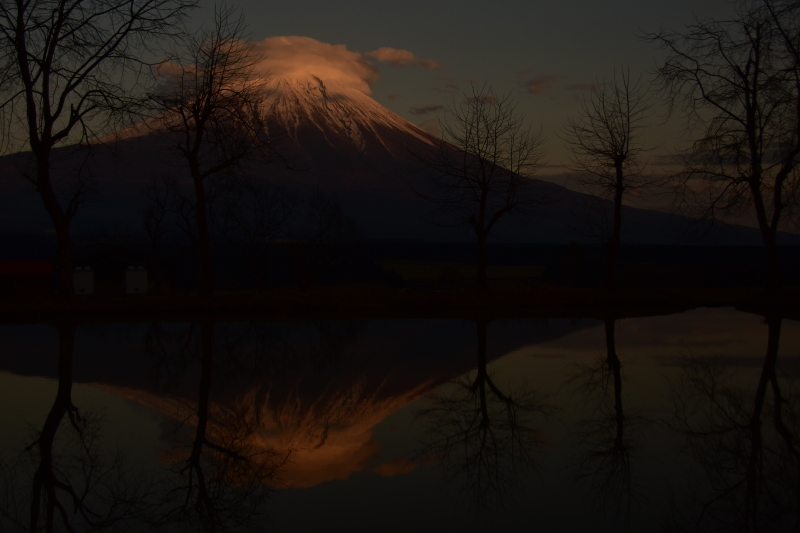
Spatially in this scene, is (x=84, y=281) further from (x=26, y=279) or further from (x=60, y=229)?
(x=60, y=229)

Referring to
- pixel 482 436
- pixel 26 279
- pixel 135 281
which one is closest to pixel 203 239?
pixel 26 279

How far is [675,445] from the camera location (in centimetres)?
773

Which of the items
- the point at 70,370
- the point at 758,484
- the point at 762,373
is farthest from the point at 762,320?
the point at 70,370

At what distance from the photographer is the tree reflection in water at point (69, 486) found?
19.0ft

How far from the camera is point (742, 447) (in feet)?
24.7

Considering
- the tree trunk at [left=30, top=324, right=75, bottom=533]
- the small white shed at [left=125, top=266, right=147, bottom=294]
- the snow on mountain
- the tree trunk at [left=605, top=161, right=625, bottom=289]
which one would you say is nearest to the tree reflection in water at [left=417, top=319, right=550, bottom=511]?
the tree trunk at [left=30, top=324, right=75, bottom=533]

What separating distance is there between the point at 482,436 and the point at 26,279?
3259cm

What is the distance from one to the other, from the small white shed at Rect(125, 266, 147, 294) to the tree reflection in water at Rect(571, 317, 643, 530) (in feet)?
113

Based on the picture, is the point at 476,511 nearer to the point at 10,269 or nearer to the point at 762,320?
the point at 762,320

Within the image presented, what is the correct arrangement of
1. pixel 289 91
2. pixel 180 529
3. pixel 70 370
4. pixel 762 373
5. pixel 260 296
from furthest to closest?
pixel 289 91 → pixel 260 296 → pixel 70 370 → pixel 762 373 → pixel 180 529

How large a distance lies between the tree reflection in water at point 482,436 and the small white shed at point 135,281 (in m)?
34.2

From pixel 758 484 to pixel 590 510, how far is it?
163 centimetres

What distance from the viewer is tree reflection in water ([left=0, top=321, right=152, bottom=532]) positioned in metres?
5.80

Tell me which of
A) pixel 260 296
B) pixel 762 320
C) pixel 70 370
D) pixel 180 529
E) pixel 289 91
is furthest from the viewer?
pixel 289 91
